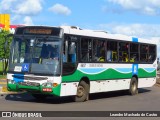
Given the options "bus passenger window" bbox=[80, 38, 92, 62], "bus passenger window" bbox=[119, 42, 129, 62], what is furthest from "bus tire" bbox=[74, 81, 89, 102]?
"bus passenger window" bbox=[119, 42, 129, 62]

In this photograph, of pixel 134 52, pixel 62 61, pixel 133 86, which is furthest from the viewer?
→ pixel 133 86

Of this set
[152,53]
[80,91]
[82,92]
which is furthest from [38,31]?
[152,53]

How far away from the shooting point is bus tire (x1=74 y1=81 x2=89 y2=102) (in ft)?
63.4

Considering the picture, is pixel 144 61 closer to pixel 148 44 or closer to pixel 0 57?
pixel 148 44

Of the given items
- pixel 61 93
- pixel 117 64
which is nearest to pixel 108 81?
pixel 117 64

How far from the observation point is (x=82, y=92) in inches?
768

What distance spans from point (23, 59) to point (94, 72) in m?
3.40

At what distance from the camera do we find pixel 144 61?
2550 cm

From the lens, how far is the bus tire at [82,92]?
19328mm

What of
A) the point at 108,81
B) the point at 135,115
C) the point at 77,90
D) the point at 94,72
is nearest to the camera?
the point at 135,115

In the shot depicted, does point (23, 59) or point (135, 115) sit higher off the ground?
point (23, 59)

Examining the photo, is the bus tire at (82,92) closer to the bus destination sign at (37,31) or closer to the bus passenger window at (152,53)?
the bus destination sign at (37,31)

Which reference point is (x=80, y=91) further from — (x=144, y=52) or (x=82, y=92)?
(x=144, y=52)

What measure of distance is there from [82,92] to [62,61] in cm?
212
